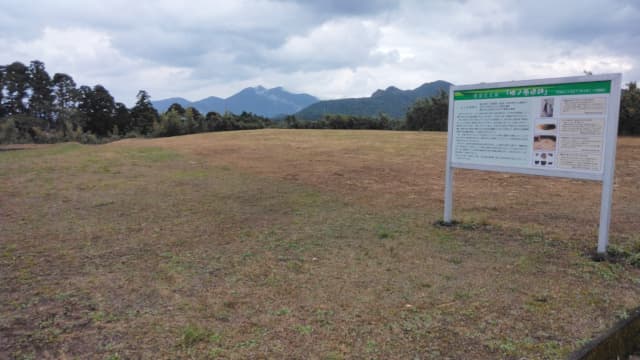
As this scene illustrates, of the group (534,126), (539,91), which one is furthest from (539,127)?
(539,91)

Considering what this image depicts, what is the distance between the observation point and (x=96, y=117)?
170 ft

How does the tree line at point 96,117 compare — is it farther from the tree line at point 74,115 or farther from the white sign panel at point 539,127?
the white sign panel at point 539,127

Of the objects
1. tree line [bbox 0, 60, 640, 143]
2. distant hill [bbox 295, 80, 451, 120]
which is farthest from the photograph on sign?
distant hill [bbox 295, 80, 451, 120]

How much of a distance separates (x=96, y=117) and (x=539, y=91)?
5696cm

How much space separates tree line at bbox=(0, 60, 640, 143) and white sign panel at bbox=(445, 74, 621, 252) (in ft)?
100.0

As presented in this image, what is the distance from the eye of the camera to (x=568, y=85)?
4.20 m

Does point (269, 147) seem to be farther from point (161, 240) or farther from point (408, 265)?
point (408, 265)

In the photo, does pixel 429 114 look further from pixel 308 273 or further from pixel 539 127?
pixel 308 273

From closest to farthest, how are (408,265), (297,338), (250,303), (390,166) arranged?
(297,338) < (250,303) < (408,265) < (390,166)

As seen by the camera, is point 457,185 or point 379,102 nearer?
point 457,185

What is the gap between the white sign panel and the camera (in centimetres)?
403

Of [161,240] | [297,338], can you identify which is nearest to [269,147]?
[161,240]

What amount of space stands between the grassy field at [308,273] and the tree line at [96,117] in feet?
98.3

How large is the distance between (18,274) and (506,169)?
5132mm
